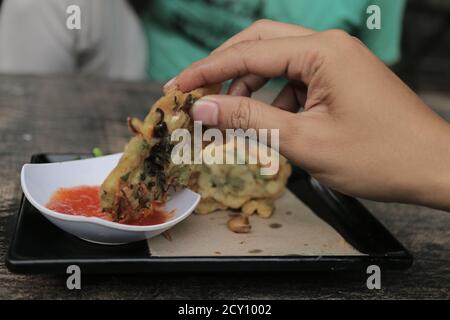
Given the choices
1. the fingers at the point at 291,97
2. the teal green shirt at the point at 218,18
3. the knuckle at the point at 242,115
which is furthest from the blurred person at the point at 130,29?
the knuckle at the point at 242,115

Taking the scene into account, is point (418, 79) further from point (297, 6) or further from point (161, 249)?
point (161, 249)

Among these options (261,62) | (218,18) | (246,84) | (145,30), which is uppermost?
(261,62)

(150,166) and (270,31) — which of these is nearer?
(150,166)

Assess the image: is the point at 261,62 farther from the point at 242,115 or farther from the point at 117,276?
the point at 117,276

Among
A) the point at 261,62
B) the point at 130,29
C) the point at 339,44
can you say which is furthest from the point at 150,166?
the point at 130,29

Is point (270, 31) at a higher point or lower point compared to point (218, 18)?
higher

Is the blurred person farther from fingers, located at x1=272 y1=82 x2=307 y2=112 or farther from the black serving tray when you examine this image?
the black serving tray
